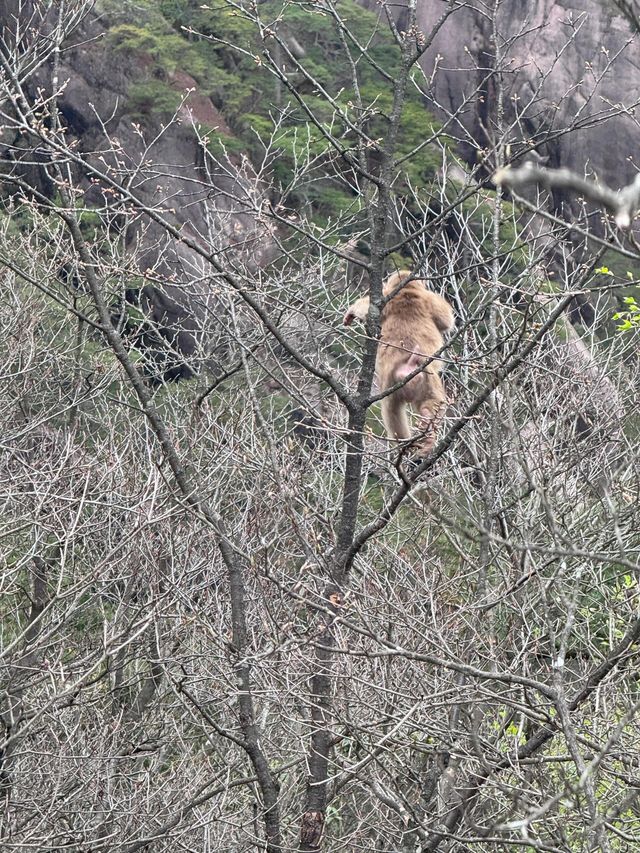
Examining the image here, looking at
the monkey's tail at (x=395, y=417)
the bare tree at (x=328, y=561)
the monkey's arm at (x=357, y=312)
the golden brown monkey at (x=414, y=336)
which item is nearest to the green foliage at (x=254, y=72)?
the bare tree at (x=328, y=561)

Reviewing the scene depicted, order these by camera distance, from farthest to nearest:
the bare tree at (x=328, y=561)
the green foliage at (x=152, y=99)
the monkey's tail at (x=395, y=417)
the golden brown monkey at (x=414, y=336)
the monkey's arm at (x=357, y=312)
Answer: the green foliage at (x=152, y=99), the monkey's tail at (x=395, y=417), the golden brown monkey at (x=414, y=336), the monkey's arm at (x=357, y=312), the bare tree at (x=328, y=561)

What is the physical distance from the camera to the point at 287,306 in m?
4.68

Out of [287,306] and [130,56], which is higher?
[287,306]

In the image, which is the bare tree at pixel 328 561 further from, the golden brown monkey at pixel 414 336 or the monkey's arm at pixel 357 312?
the golden brown monkey at pixel 414 336

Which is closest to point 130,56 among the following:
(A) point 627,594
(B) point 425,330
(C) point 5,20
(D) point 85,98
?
(D) point 85,98

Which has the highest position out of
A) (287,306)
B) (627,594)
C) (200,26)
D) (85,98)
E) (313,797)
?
(287,306)

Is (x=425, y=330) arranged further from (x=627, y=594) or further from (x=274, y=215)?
(x=274, y=215)

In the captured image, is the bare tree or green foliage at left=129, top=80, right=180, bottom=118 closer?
the bare tree

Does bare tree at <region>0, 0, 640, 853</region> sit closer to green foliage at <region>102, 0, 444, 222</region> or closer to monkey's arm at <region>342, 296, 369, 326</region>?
monkey's arm at <region>342, 296, 369, 326</region>

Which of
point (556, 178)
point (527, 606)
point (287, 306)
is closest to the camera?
point (556, 178)

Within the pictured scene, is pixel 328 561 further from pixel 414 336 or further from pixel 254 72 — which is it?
pixel 254 72

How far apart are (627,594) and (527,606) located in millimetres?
1501

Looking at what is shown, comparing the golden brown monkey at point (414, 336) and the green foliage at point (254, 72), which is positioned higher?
the golden brown monkey at point (414, 336)

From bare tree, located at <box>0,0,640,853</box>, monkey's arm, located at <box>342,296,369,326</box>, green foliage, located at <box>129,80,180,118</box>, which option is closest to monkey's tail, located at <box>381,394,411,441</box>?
bare tree, located at <box>0,0,640,853</box>
